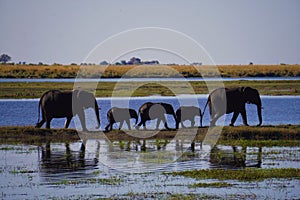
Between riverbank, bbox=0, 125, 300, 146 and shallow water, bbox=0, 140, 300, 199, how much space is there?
768 mm

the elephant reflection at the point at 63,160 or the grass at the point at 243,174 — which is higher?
the elephant reflection at the point at 63,160

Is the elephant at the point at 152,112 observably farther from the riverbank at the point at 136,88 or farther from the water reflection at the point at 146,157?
the riverbank at the point at 136,88

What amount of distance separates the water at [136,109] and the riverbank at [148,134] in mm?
4203

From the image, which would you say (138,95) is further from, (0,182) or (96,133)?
(0,182)

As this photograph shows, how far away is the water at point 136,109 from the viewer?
32.5 meters

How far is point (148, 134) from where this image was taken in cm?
2484

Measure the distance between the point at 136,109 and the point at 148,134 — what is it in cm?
1450

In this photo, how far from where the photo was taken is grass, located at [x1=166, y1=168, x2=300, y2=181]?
17.0 m

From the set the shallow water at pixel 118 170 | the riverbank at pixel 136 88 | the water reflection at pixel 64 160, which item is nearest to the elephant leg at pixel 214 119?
the shallow water at pixel 118 170

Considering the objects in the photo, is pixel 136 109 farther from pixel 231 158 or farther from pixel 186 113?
pixel 231 158

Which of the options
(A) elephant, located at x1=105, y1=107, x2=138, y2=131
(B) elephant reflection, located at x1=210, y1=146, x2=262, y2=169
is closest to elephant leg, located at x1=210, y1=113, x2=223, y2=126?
(A) elephant, located at x1=105, y1=107, x2=138, y2=131

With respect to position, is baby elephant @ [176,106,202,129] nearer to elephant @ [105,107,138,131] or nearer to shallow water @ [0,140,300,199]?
elephant @ [105,107,138,131]

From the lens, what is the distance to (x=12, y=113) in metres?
37.3

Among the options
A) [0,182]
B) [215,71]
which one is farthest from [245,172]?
[215,71]
